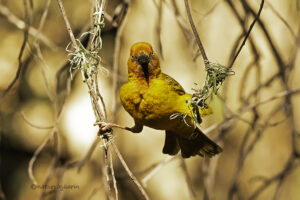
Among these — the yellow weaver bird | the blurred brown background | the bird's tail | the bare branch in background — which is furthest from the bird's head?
the bare branch in background

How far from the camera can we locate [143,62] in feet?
6.53

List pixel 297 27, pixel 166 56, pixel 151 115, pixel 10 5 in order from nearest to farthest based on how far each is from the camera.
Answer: pixel 151 115, pixel 297 27, pixel 166 56, pixel 10 5

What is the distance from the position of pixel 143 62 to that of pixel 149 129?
1.47 m

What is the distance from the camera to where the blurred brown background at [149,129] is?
301 centimetres

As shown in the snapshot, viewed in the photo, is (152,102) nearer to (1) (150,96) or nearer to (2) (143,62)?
(1) (150,96)

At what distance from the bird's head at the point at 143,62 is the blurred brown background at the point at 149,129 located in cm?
86

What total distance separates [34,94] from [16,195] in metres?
0.97

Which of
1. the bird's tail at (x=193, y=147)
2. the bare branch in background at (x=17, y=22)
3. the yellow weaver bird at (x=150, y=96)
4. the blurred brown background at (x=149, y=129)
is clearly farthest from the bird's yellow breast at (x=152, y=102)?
the bare branch in background at (x=17, y=22)

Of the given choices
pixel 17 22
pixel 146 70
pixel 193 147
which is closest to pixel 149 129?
pixel 193 147

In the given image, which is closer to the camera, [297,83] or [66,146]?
[297,83]

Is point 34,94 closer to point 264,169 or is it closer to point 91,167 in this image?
point 91,167

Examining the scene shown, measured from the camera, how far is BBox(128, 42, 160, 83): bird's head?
6.50 ft

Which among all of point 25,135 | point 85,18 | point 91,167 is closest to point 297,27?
point 85,18

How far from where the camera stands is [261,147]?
3.20m
